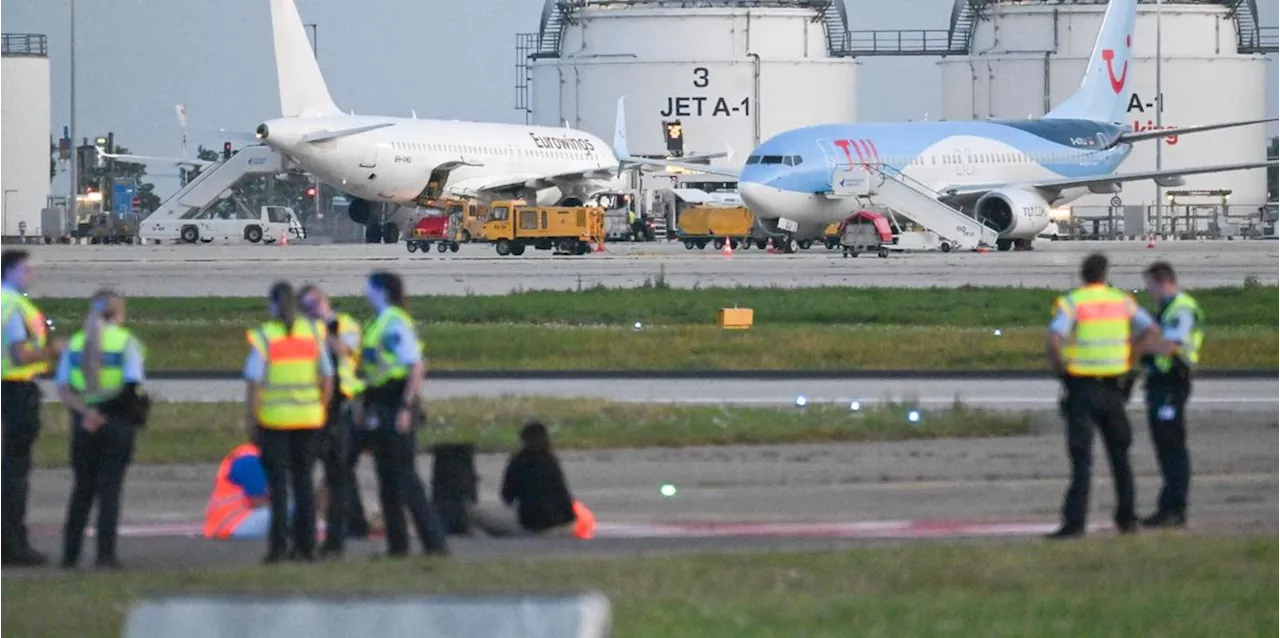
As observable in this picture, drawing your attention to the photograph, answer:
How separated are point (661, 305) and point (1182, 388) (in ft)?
65.9

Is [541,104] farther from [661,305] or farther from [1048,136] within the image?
[661,305]

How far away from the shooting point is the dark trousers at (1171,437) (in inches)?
500

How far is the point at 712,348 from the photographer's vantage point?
25859mm

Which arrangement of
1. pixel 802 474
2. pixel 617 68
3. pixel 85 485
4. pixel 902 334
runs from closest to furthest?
pixel 85 485
pixel 802 474
pixel 902 334
pixel 617 68

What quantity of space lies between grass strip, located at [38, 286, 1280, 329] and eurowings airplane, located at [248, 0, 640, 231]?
2915 centimetres

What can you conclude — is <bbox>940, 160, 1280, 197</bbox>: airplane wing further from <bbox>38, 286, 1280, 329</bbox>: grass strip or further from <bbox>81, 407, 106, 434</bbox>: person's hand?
<bbox>81, 407, 106, 434</bbox>: person's hand

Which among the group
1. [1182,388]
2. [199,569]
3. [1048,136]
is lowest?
[199,569]

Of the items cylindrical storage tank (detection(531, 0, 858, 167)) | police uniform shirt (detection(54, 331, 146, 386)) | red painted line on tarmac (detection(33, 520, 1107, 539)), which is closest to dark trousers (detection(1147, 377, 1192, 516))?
red painted line on tarmac (detection(33, 520, 1107, 539))

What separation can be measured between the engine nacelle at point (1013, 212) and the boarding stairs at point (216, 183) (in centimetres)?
3136

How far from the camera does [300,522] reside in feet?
38.2

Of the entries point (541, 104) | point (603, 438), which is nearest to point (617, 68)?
point (541, 104)

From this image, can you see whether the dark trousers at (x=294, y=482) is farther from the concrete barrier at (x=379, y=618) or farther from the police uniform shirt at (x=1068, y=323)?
the concrete barrier at (x=379, y=618)

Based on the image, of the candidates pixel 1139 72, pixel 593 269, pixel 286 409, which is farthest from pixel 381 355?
pixel 1139 72

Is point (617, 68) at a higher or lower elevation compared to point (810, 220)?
higher
